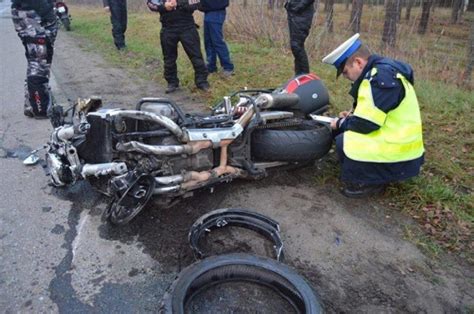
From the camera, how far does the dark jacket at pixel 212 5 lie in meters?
6.11

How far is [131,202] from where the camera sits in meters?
2.83

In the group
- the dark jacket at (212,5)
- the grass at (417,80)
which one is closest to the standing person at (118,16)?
the grass at (417,80)

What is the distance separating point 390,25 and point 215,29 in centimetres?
385

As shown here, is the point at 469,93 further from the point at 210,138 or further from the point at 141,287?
the point at 141,287

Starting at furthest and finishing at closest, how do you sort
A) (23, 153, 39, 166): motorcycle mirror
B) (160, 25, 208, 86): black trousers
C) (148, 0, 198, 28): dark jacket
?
(160, 25, 208, 86): black trousers < (148, 0, 198, 28): dark jacket < (23, 153, 39, 166): motorcycle mirror

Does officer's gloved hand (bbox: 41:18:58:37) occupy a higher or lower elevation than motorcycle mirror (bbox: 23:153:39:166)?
higher

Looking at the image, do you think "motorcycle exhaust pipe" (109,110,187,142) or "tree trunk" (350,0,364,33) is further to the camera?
"tree trunk" (350,0,364,33)

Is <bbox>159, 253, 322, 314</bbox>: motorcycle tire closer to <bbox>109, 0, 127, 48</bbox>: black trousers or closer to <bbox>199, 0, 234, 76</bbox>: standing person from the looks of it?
<bbox>199, 0, 234, 76</bbox>: standing person

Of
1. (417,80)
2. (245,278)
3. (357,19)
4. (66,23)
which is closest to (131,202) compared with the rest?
(245,278)

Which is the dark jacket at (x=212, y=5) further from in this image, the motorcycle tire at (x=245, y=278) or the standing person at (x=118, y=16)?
the motorcycle tire at (x=245, y=278)

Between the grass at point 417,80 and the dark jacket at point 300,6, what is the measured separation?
43.0 inches

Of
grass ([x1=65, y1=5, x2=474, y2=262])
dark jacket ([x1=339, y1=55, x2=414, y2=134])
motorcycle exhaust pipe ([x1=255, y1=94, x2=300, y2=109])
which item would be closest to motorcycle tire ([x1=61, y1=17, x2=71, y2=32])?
grass ([x1=65, y1=5, x2=474, y2=262])

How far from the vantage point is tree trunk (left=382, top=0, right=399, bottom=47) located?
7.74m

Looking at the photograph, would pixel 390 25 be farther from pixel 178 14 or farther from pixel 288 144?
pixel 288 144
